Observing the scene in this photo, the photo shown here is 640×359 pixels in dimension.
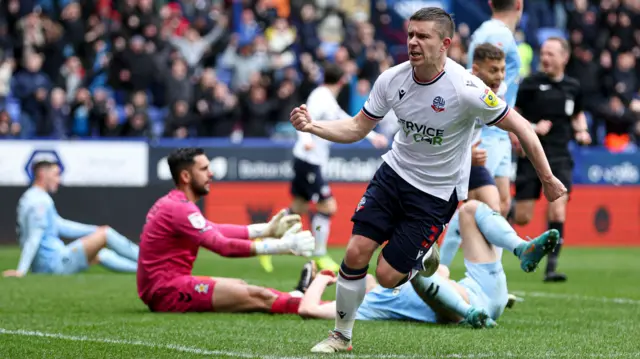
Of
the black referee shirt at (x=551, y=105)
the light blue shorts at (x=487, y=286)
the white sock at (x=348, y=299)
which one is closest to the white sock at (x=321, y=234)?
the black referee shirt at (x=551, y=105)

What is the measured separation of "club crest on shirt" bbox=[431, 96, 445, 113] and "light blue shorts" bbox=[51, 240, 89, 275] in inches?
274

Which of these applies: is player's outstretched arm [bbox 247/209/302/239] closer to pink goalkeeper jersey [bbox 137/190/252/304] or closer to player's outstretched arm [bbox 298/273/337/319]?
pink goalkeeper jersey [bbox 137/190/252/304]

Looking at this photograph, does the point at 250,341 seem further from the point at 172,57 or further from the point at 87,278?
the point at 172,57

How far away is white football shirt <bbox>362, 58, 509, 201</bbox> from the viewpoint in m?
6.68

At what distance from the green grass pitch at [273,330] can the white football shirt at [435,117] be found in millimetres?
1068

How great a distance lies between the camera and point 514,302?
9656 millimetres

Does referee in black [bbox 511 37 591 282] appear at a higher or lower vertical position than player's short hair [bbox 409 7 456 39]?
lower

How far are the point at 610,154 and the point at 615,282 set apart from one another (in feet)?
23.8

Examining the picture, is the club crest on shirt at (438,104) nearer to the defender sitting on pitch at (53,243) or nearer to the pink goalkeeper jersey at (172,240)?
the pink goalkeeper jersey at (172,240)

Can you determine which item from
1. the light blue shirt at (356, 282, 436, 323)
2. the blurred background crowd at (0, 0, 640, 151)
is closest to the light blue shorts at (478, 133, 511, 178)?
the light blue shirt at (356, 282, 436, 323)

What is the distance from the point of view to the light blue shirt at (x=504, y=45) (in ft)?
31.7

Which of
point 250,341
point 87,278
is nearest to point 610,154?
point 87,278

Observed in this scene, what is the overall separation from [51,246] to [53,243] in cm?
5

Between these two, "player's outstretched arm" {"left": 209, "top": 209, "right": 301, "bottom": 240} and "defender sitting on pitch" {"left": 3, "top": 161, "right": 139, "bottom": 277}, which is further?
"defender sitting on pitch" {"left": 3, "top": 161, "right": 139, "bottom": 277}
